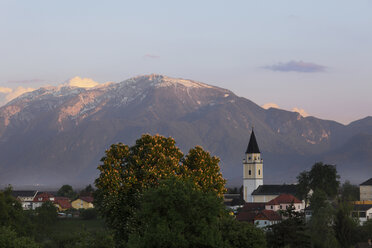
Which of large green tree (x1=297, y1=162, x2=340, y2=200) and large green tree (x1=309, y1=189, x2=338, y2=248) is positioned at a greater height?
large green tree (x1=297, y1=162, x2=340, y2=200)

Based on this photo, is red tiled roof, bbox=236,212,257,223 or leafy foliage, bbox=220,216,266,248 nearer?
leafy foliage, bbox=220,216,266,248

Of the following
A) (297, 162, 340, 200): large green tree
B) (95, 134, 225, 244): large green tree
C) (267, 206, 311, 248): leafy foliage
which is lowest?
(267, 206, 311, 248): leafy foliage

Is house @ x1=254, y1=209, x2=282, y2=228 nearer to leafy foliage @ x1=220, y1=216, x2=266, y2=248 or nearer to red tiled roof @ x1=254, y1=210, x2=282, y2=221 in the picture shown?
red tiled roof @ x1=254, y1=210, x2=282, y2=221

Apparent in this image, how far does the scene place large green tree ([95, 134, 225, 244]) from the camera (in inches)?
2820

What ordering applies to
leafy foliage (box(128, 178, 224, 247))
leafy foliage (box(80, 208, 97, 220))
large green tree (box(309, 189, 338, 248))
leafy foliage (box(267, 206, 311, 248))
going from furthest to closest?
1. leafy foliage (box(80, 208, 97, 220))
2. large green tree (box(309, 189, 338, 248))
3. leafy foliage (box(267, 206, 311, 248))
4. leafy foliage (box(128, 178, 224, 247))

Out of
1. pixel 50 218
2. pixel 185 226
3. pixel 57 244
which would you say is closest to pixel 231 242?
pixel 185 226

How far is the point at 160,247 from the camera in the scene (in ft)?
174

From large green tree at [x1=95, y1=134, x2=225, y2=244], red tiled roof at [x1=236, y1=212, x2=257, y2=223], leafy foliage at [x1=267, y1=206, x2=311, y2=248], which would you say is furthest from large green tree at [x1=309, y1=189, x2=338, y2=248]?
large green tree at [x1=95, y1=134, x2=225, y2=244]

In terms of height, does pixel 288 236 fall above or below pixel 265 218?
below

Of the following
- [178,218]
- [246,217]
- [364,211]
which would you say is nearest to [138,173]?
[178,218]

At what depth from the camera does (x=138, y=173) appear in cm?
7362

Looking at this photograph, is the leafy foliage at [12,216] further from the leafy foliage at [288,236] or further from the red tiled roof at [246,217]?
the red tiled roof at [246,217]

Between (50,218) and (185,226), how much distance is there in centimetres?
8475

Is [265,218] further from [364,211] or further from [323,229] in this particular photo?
[323,229]
